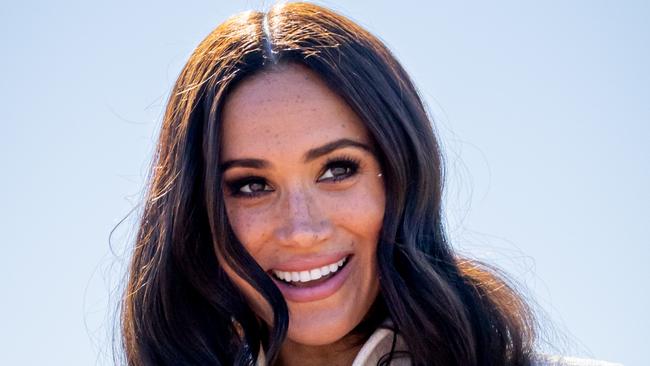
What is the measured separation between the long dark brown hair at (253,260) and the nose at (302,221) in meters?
0.23

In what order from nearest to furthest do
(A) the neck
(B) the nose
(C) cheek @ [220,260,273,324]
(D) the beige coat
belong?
(B) the nose
(D) the beige coat
(C) cheek @ [220,260,273,324]
(A) the neck

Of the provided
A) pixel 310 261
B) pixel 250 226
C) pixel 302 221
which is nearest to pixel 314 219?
pixel 302 221

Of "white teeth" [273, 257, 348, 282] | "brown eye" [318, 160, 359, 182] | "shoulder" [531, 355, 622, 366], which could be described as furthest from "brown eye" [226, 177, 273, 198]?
"shoulder" [531, 355, 622, 366]

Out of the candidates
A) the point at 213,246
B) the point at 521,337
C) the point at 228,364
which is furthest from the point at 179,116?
the point at 521,337

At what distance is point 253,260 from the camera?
7941 millimetres

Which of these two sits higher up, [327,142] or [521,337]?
[327,142]

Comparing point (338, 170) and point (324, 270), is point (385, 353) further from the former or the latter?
point (338, 170)

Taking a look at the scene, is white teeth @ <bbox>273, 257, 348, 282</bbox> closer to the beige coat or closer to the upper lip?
the upper lip

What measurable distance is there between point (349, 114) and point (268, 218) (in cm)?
55

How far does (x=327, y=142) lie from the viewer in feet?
25.8

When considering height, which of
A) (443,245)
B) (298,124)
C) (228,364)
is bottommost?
(228,364)

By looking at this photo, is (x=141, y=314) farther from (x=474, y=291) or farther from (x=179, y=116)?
(x=474, y=291)

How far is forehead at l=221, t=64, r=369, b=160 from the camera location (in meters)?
7.85

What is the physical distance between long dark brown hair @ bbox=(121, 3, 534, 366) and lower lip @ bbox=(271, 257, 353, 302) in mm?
51
